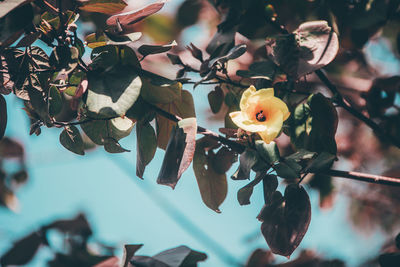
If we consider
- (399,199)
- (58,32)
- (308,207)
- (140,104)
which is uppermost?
(58,32)

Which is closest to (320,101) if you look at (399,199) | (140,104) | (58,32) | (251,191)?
(251,191)

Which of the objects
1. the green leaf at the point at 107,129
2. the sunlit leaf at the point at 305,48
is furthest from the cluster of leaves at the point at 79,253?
the sunlit leaf at the point at 305,48

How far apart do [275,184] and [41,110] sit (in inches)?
17.7

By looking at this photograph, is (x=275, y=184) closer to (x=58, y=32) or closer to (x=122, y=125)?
(x=122, y=125)

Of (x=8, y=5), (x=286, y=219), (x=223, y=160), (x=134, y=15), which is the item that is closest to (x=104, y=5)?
(x=134, y=15)

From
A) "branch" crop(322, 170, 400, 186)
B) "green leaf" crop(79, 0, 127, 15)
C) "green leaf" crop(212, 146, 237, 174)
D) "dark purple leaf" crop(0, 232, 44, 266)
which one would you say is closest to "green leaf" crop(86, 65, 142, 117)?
"green leaf" crop(79, 0, 127, 15)

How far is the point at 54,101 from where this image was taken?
626 mm

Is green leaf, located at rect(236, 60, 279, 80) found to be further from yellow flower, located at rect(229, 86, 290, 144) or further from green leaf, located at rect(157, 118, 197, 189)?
green leaf, located at rect(157, 118, 197, 189)

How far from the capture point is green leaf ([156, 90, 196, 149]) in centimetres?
80

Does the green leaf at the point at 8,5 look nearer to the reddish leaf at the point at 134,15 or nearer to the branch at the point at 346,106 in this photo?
the reddish leaf at the point at 134,15

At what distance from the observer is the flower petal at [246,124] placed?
604 mm

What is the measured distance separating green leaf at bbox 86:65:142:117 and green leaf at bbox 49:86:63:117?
7 cm

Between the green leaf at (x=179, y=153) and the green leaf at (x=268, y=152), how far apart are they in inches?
4.8

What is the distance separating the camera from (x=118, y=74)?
2.05 ft
